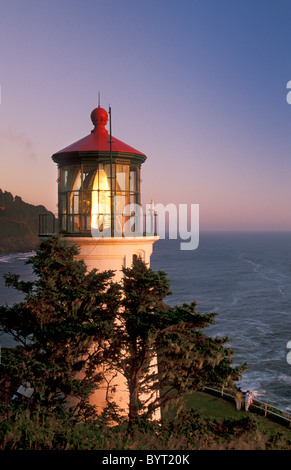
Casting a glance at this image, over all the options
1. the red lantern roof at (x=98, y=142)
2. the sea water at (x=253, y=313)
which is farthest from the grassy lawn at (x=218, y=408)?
the red lantern roof at (x=98, y=142)

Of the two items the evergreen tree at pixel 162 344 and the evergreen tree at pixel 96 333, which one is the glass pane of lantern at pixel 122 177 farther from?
the evergreen tree at pixel 162 344

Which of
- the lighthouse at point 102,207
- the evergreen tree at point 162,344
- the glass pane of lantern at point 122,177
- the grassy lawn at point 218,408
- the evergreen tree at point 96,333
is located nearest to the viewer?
the evergreen tree at point 96,333

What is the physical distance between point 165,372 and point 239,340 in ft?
97.4

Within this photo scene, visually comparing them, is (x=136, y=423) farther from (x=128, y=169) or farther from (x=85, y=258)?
(x=128, y=169)

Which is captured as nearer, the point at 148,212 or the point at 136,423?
the point at 136,423

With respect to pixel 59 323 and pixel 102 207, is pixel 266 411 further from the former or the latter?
pixel 59 323

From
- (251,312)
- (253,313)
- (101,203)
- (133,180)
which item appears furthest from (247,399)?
(251,312)

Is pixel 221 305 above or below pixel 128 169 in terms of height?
below

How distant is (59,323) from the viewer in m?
8.14

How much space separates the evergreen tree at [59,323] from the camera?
7.78 m

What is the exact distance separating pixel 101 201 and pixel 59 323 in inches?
139
